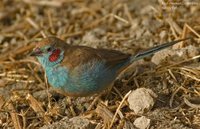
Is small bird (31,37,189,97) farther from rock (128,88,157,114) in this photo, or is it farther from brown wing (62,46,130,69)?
rock (128,88,157,114)

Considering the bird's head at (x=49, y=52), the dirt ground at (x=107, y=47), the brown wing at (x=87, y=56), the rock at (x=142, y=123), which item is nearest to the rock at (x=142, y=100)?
the dirt ground at (x=107, y=47)

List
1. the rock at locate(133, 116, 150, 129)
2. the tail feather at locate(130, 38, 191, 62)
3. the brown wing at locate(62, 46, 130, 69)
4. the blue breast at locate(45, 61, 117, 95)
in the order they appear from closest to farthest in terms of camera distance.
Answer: the rock at locate(133, 116, 150, 129)
the blue breast at locate(45, 61, 117, 95)
the brown wing at locate(62, 46, 130, 69)
the tail feather at locate(130, 38, 191, 62)

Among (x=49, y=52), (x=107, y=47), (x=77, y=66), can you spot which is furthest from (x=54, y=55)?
(x=107, y=47)

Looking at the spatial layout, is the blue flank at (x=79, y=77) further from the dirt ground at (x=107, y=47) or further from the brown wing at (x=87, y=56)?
the dirt ground at (x=107, y=47)

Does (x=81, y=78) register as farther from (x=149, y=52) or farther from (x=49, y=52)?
(x=149, y=52)

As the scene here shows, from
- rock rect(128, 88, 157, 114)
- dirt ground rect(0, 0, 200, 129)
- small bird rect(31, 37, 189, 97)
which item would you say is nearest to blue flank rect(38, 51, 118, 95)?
small bird rect(31, 37, 189, 97)

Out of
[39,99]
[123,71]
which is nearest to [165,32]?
[123,71]
